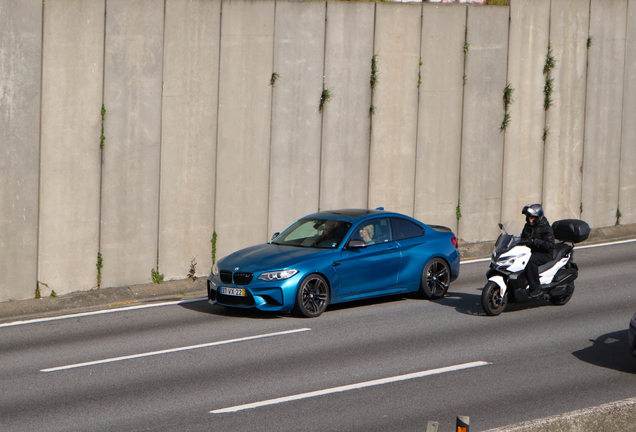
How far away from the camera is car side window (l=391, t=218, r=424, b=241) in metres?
13.3

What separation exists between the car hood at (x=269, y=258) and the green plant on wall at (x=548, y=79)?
10.2 metres

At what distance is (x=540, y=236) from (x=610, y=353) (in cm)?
265

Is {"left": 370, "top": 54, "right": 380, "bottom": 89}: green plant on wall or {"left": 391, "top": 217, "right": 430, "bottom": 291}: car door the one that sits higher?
{"left": 370, "top": 54, "right": 380, "bottom": 89}: green plant on wall

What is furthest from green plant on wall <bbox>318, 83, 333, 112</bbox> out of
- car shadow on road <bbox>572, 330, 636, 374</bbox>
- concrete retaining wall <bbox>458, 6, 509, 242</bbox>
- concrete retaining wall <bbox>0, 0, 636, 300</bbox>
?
car shadow on road <bbox>572, 330, 636, 374</bbox>

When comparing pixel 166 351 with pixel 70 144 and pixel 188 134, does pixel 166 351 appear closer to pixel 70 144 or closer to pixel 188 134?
pixel 70 144

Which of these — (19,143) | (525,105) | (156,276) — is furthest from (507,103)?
(19,143)

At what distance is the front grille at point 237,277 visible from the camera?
11977 mm

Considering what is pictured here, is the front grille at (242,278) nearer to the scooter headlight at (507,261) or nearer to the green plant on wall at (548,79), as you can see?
the scooter headlight at (507,261)

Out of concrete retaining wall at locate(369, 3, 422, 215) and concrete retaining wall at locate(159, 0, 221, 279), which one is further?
concrete retaining wall at locate(369, 3, 422, 215)

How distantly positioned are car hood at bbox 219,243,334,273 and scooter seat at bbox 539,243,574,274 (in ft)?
10.6

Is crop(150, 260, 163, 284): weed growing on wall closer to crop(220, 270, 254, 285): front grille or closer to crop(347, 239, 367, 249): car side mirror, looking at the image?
crop(220, 270, 254, 285): front grille

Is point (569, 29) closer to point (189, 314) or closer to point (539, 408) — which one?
point (189, 314)

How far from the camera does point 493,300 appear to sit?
12.1m

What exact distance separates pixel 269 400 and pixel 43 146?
331 inches
